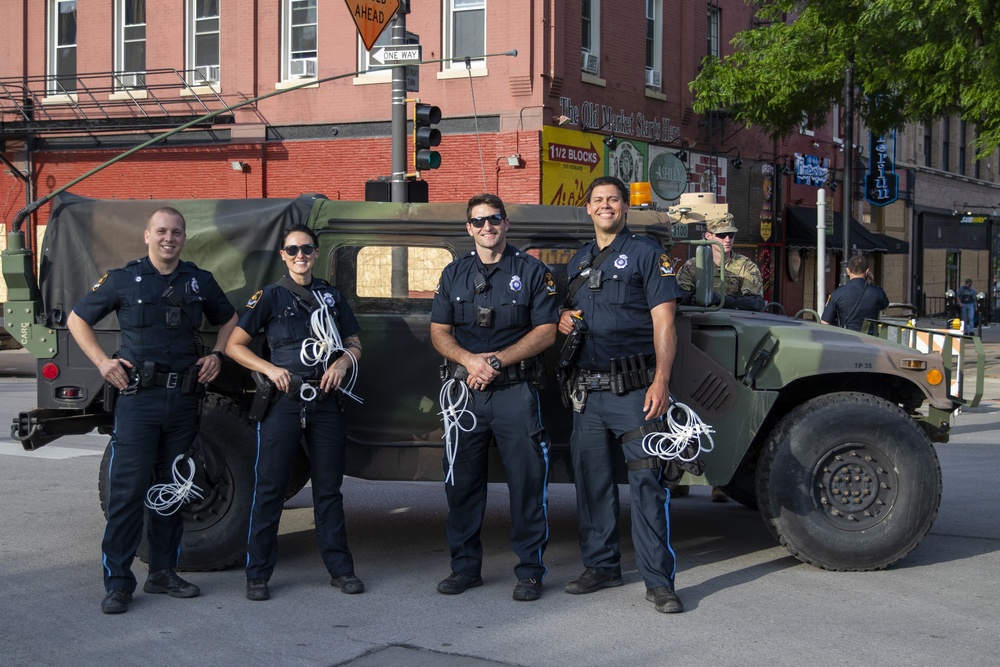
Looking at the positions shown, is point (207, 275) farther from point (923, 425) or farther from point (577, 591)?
point (923, 425)

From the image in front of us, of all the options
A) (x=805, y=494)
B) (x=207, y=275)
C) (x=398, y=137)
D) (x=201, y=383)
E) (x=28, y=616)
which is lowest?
(x=28, y=616)

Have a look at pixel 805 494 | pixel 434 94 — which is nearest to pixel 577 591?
pixel 805 494

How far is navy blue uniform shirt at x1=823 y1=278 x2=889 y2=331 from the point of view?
1092 cm

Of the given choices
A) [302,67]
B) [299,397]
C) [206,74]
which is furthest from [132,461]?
[206,74]

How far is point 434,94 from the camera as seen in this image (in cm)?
2197

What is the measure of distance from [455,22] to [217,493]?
1656 centimetres

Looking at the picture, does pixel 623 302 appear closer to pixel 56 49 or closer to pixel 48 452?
pixel 48 452

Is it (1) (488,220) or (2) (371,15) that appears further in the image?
(2) (371,15)

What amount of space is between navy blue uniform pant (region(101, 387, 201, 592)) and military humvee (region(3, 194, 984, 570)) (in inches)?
18.8

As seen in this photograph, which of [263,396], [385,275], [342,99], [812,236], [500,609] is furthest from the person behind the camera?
[812,236]

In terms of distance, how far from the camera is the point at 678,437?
5859mm

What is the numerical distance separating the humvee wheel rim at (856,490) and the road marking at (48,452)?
6.94 metres

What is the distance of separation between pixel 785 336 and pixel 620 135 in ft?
57.4

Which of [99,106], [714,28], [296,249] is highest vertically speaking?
[714,28]
